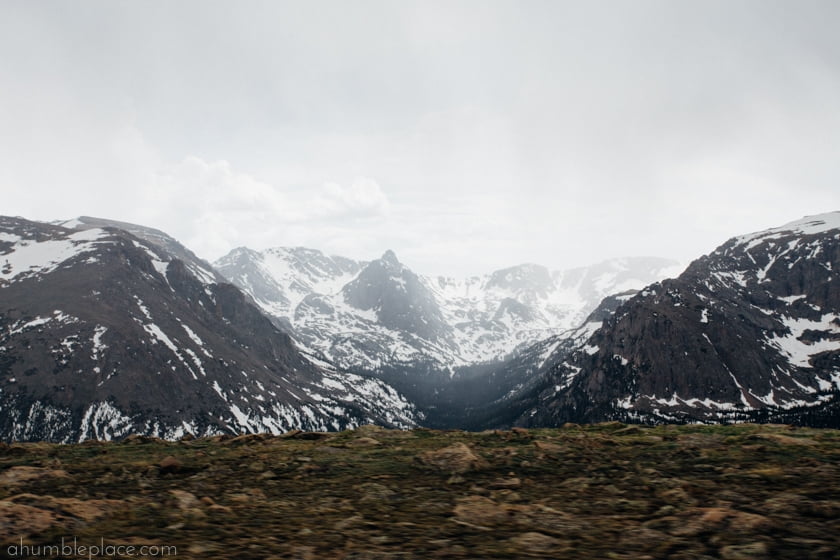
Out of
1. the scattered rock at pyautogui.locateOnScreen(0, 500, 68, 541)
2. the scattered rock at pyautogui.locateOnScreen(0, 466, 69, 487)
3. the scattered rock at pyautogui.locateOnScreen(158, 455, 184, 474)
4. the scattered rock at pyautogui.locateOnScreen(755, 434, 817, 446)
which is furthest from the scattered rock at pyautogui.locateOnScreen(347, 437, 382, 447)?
the scattered rock at pyautogui.locateOnScreen(755, 434, 817, 446)

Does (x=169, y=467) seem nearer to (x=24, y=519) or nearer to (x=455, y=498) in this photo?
(x=24, y=519)

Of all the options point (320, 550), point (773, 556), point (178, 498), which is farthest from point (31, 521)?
point (773, 556)

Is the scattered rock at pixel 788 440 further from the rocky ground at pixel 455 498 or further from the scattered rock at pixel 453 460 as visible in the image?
the scattered rock at pixel 453 460

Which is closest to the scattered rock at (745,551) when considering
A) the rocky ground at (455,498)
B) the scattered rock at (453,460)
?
the rocky ground at (455,498)

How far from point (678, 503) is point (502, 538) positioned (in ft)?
Answer: 16.3

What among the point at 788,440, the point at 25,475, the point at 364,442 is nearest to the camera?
the point at 25,475

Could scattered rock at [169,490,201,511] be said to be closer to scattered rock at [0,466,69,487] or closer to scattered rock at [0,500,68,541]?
scattered rock at [0,500,68,541]

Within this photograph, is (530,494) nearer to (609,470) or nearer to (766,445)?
(609,470)

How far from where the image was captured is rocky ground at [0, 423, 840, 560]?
9.35 meters

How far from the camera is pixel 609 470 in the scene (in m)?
15.7

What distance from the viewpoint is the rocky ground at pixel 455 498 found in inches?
368

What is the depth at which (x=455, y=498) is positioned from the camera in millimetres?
13328

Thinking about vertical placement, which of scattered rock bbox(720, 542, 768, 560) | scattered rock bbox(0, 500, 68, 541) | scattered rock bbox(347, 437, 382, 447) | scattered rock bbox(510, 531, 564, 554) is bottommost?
scattered rock bbox(347, 437, 382, 447)

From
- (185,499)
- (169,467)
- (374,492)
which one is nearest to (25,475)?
(169,467)
